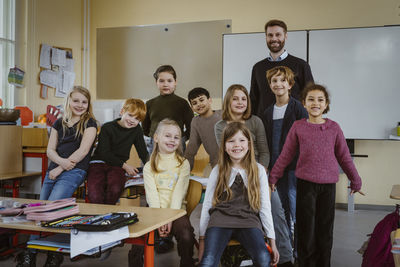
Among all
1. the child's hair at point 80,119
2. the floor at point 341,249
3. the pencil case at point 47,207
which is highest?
the child's hair at point 80,119

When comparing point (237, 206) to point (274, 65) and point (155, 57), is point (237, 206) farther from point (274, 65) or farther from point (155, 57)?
point (155, 57)

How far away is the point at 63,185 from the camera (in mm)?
2578

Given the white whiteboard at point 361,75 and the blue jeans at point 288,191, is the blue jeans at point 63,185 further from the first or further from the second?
the white whiteboard at point 361,75

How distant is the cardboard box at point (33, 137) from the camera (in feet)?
11.7

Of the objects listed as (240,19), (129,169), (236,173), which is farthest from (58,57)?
(236,173)

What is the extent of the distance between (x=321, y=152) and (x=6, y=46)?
152 inches

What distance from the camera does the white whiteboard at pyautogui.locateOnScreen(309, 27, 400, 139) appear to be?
165 inches

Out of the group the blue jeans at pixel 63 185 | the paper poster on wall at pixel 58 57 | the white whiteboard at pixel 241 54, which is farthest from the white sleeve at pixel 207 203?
the paper poster on wall at pixel 58 57

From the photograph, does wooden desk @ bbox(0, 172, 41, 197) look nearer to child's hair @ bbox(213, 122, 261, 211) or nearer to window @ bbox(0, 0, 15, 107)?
window @ bbox(0, 0, 15, 107)

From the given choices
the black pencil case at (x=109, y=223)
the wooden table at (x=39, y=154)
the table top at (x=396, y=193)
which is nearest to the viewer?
Answer: the black pencil case at (x=109, y=223)

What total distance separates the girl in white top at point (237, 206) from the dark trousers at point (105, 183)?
0.86m

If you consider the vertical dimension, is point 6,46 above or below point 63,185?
above

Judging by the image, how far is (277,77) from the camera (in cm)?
251

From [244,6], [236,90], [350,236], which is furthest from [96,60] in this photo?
[350,236]
